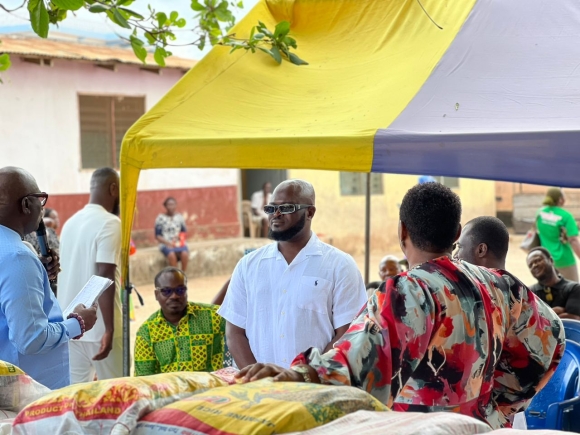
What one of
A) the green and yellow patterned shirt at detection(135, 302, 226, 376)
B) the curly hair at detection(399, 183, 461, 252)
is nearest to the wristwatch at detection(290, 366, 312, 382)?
the curly hair at detection(399, 183, 461, 252)

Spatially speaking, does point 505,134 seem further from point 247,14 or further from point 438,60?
point 247,14

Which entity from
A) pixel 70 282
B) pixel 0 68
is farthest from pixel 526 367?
pixel 70 282

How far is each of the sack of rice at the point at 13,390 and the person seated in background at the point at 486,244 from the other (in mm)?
2100

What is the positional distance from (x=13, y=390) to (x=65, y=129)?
12310 millimetres

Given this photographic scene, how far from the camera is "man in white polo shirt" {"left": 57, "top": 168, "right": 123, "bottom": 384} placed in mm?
5453

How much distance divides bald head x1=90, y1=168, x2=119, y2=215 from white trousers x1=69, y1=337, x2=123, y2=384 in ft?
3.04

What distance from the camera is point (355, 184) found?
1912 centimetres

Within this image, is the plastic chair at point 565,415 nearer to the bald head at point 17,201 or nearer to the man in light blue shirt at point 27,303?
the man in light blue shirt at point 27,303

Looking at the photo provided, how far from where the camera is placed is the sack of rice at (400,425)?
6.24 feet

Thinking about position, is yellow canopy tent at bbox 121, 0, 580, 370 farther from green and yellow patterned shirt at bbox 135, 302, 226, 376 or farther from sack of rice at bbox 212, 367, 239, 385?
sack of rice at bbox 212, 367, 239, 385

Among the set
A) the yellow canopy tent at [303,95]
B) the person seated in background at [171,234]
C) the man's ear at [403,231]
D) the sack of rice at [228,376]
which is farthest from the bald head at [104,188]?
the person seated in background at [171,234]

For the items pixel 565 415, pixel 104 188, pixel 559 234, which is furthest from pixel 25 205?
pixel 559 234

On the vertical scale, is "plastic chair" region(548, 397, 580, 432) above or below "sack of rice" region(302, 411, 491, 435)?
below

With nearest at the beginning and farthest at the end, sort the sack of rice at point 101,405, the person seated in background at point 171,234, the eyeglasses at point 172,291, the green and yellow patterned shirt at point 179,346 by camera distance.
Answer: the sack of rice at point 101,405
the green and yellow patterned shirt at point 179,346
the eyeglasses at point 172,291
the person seated in background at point 171,234
